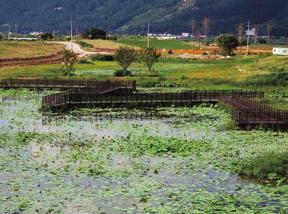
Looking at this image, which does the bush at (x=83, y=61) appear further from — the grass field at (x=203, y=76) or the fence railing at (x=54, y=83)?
the fence railing at (x=54, y=83)

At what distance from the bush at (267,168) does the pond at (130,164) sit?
896 mm

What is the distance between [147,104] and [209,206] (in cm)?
4592

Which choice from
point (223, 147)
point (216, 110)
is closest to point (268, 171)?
point (223, 147)

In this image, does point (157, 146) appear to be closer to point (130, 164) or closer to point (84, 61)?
point (130, 164)

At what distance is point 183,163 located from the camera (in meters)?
44.4

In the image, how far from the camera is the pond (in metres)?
34.4

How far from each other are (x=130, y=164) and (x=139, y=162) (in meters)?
0.93

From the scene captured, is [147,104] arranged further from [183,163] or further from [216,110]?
[183,163]

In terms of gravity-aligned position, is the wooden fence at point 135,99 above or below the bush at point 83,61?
below

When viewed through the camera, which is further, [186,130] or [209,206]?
[186,130]

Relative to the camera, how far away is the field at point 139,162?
113 ft

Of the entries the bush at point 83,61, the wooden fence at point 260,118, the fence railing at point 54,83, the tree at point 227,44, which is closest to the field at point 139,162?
the wooden fence at point 260,118

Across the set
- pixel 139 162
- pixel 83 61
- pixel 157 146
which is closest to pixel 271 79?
pixel 157 146

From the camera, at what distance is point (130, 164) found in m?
44.0
